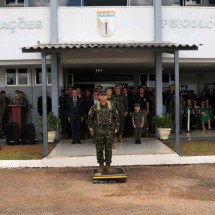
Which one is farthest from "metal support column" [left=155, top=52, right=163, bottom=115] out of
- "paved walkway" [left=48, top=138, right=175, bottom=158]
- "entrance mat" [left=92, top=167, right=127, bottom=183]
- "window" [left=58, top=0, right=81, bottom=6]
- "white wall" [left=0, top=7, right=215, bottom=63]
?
"entrance mat" [left=92, top=167, right=127, bottom=183]

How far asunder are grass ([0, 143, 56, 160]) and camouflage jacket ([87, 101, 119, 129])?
2.62m

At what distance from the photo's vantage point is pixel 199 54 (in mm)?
14336

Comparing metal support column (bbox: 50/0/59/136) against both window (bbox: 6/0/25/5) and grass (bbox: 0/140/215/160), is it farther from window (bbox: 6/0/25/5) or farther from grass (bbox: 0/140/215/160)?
window (bbox: 6/0/25/5)

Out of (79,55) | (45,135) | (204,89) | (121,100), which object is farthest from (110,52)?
(204,89)

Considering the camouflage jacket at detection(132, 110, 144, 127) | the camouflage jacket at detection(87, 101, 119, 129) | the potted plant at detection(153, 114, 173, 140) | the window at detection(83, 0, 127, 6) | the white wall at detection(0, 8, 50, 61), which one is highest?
the window at detection(83, 0, 127, 6)

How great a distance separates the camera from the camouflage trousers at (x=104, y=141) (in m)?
8.78

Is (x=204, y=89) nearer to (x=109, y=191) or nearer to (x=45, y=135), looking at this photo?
(x=45, y=135)

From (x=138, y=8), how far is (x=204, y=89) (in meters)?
6.76

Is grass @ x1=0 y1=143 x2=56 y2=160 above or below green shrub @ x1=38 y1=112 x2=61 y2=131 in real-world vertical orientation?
below

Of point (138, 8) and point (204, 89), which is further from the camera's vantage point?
point (204, 89)

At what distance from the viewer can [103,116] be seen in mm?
8758

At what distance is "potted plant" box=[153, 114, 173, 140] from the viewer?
13336 mm

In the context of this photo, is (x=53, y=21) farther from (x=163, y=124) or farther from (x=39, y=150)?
(x=163, y=124)

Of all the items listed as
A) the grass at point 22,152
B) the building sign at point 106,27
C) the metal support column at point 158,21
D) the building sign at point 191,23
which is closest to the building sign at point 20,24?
the building sign at point 106,27
